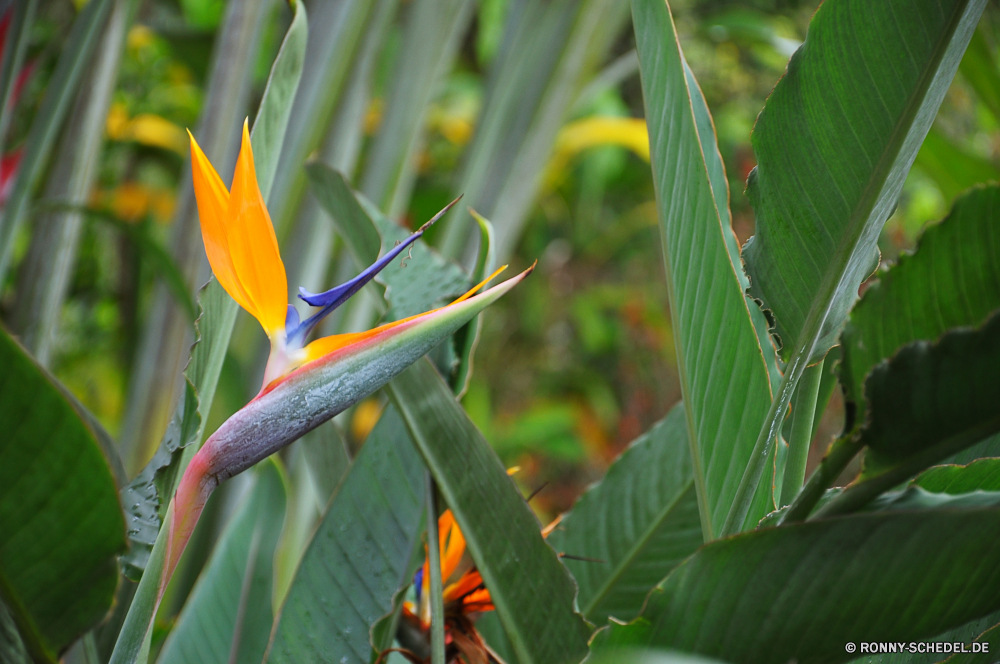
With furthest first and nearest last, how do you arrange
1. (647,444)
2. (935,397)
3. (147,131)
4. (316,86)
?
(147,131) < (316,86) < (647,444) < (935,397)

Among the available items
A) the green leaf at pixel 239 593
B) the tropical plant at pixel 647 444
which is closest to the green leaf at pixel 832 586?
the tropical plant at pixel 647 444

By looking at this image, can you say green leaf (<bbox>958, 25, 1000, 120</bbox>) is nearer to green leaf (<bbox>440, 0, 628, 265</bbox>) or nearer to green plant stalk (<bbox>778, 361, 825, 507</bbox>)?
green leaf (<bbox>440, 0, 628, 265</bbox>)

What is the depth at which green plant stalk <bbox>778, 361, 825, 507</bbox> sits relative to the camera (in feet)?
0.85

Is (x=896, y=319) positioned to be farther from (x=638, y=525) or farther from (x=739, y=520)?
(x=638, y=525)

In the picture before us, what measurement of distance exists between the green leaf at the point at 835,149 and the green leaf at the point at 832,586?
0.07 meters

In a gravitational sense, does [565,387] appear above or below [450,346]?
below

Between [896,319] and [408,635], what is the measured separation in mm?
235

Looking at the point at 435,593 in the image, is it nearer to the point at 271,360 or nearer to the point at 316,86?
the point at 271,360

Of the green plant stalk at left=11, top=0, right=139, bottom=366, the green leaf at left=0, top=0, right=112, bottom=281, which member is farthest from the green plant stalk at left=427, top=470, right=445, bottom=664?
the green plant stalk at left=11, top=0, right=139, bottom=366

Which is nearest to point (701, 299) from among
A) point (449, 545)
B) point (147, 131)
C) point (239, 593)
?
point (449, 545)

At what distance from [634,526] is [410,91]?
23.2 inches

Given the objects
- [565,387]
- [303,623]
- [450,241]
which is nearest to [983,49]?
[450,241]

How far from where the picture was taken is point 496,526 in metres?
0.26

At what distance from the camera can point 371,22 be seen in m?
0.68
